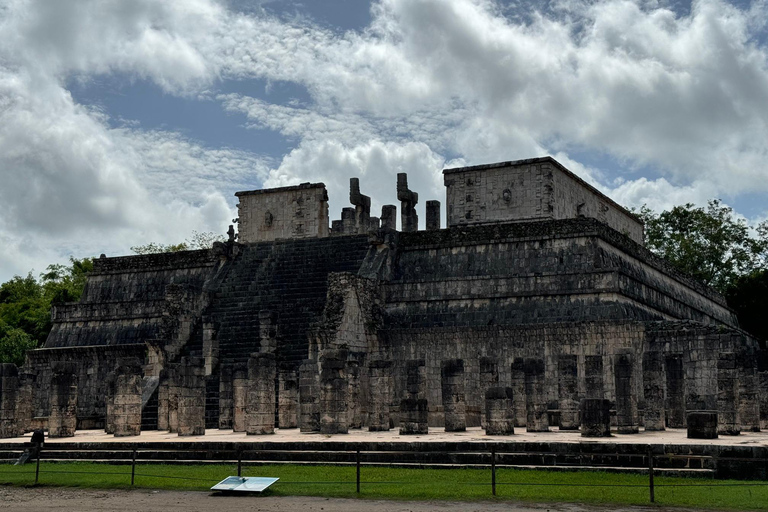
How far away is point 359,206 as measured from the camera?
3759 centimetres

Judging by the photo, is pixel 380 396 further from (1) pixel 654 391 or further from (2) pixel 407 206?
(2) pixel 407 206

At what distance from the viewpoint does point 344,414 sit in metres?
24.0

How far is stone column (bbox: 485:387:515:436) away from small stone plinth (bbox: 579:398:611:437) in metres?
2.06

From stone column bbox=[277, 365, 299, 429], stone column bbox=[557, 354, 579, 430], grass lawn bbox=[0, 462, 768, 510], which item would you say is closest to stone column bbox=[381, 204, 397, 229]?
stone column bbox=[277, 365, 299, 429]

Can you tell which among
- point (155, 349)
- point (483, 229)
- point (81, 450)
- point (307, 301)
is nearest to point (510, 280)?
point (483, 229)

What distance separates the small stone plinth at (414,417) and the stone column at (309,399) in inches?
126

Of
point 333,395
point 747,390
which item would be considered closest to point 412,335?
point 333,395

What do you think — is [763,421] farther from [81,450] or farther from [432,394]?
[81,450]

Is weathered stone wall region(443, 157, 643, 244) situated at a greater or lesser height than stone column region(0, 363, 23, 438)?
greater

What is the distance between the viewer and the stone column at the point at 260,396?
79.5 ft

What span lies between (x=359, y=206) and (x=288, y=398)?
40.5 ft

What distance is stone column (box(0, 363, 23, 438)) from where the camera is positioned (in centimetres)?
2688

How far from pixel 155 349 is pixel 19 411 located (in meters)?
4.27

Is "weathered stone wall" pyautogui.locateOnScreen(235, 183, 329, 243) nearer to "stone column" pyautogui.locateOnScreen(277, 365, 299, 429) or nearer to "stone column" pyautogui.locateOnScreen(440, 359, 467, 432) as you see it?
"stone column" pyautogui.locateOnScreen(277, 365, 299, 429)
